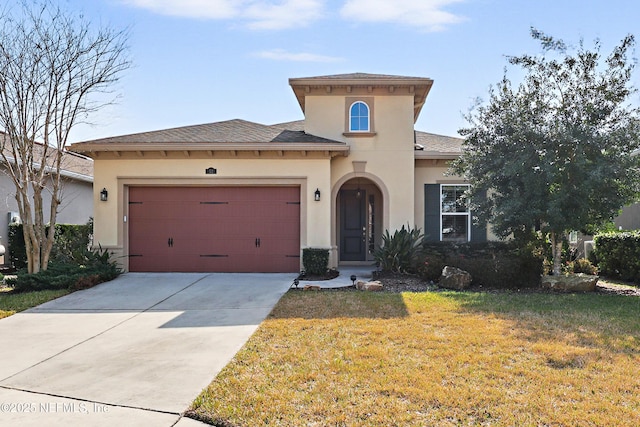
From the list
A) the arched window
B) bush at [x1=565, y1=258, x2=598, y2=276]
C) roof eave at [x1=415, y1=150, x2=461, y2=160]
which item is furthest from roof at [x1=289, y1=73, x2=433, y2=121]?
bush at [x1=565, y1=258, x2=598, y2=276]

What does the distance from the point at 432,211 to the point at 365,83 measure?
391cm

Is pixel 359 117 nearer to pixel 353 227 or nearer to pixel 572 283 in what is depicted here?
pixel 353 227

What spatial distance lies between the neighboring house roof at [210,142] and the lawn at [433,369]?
16.5 ft

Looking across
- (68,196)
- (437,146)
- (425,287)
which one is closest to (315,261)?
(425,287)

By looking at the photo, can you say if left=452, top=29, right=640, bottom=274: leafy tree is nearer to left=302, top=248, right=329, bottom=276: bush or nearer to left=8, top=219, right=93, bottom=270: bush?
left=302, top=248, right=329, bottom=276: bush

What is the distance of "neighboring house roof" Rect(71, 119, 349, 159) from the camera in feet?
36.5

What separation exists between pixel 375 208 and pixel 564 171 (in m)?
5.87

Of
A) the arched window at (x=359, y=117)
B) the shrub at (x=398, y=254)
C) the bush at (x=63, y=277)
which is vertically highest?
the arched window at (x=359, y=117)

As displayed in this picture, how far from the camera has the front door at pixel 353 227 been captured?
13.8 meters

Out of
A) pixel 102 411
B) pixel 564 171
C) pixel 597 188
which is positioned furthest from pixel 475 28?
pixel 102 411

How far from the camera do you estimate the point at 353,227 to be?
45.5 feet

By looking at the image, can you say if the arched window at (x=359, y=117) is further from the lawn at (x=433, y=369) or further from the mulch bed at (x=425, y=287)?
the lawn at (x=433, y=369)

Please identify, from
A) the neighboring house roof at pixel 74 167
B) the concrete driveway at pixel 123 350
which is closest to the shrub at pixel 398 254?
the concrete driveway at pixel 123 350

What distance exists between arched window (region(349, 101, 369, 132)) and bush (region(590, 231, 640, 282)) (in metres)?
6.70
